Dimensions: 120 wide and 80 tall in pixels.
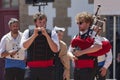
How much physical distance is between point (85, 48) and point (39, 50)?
0.77 meters

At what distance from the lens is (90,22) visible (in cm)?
816

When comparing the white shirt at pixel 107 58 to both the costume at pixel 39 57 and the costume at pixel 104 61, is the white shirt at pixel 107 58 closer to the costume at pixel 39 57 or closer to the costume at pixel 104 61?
the costume at pixel 104 61

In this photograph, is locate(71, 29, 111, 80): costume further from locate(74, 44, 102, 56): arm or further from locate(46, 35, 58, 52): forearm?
locate(46, 35, 58, 52): forearm

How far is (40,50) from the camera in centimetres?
836

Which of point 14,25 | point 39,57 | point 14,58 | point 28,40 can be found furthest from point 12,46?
point 28,40

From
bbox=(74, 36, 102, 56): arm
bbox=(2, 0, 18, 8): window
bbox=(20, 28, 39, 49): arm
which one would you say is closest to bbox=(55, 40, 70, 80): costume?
bbox=(20, 28, 39, 49): arm

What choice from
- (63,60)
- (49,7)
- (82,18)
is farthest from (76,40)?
(49,7)

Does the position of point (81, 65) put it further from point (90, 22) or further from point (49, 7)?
point (49, 7)

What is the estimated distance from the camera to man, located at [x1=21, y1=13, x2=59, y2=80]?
8.30 metres

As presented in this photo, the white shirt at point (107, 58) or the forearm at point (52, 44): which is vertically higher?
the forearm at point (52, 44)

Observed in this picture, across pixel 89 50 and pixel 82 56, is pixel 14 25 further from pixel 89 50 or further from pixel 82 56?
pixel 89 50

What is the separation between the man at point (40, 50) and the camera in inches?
327

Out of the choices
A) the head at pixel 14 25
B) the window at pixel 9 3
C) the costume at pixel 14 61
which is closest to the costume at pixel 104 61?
the costume at pixel 14 61

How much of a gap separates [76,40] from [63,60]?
2.02 m
